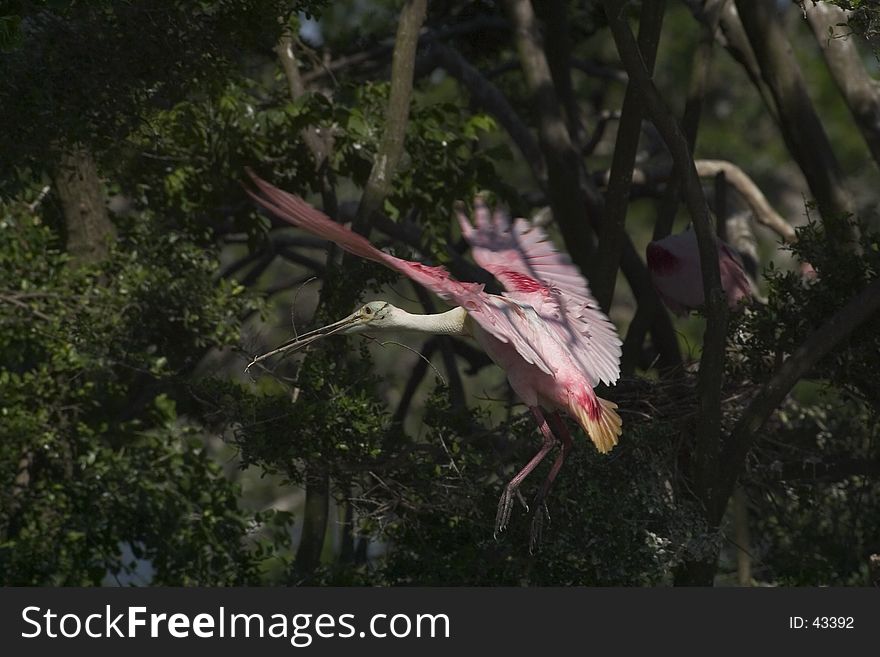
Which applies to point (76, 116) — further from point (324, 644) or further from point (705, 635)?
point (705, 635)

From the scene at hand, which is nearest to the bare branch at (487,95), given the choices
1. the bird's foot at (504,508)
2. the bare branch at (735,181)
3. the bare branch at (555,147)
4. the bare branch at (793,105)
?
the bare branch at (555,147)

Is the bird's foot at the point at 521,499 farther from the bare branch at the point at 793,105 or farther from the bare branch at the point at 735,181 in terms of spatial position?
the bare branch at the point at 735,181

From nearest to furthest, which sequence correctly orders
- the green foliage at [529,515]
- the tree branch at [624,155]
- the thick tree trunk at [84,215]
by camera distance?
the green foliage at [529,515], the tree branch at [624,155], the thick tree trunk at [84,215]

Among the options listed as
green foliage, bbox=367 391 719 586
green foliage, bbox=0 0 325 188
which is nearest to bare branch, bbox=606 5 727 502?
green foliage, bbox=367 391 719 586

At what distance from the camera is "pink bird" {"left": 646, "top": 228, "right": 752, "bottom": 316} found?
773 cm

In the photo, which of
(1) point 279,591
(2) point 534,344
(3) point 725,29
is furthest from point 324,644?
(3) point 725,29

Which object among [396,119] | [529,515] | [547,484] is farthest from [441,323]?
[396,119]

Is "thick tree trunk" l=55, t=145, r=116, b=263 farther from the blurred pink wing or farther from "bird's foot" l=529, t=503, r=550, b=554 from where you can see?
"bird's foot" l=529, t=503, r=550, b=554

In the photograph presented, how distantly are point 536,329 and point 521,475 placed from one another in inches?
21.7

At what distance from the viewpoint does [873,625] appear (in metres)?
5.99

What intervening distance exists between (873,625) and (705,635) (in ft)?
2.09

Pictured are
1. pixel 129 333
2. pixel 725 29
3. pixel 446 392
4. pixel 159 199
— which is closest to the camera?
pixel 446 392

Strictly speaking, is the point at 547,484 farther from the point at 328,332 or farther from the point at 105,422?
the point at 105,422

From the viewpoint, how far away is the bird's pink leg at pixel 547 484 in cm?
614
